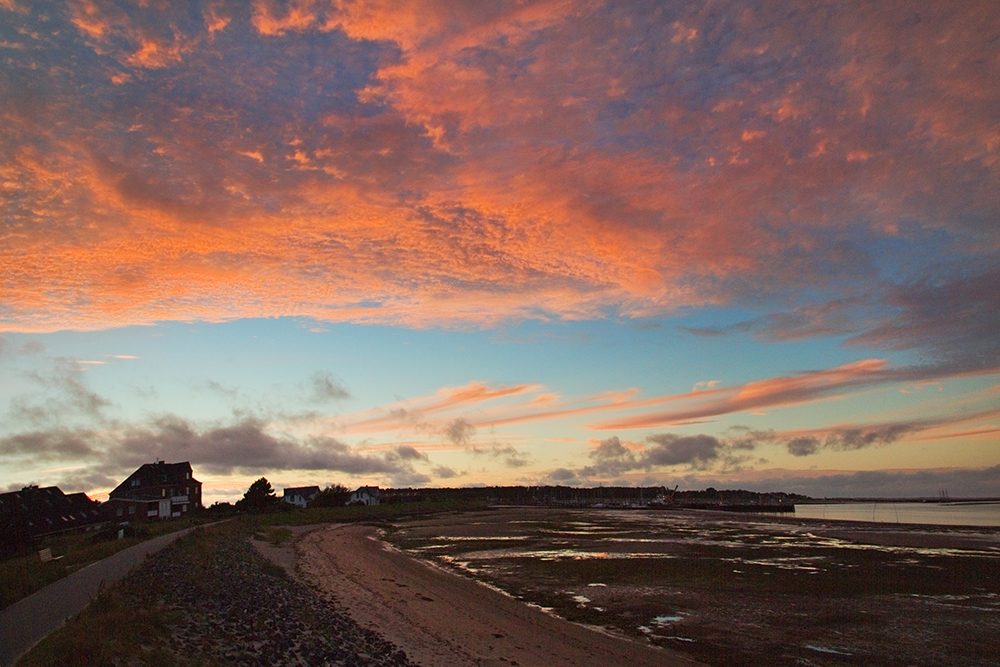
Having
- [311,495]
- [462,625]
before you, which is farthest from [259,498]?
[462,625]

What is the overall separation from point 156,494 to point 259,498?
55.6 feet

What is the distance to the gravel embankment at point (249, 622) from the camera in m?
13.9

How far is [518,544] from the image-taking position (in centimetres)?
5475

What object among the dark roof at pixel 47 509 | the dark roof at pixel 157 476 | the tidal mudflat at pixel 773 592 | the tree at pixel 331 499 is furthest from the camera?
the tree at pixel 331 499

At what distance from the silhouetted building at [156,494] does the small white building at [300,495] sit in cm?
4200

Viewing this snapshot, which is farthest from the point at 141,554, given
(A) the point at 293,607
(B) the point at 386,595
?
(A) the point at 293,607

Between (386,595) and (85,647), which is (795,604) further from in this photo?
(85,647)

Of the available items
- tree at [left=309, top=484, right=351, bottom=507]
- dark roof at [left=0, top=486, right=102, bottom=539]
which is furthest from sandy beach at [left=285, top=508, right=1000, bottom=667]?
tree at [left=309, top=484, right=351, bottom=507]

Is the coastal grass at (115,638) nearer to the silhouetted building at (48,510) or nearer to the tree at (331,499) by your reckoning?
the silhouetted building at (48,510)

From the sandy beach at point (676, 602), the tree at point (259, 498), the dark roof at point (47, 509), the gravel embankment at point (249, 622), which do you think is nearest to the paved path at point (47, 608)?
the gravel embankment at point (249, 622)

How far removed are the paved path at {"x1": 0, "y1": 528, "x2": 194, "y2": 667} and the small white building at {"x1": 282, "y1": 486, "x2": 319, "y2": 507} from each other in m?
134

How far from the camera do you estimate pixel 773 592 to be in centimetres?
2823

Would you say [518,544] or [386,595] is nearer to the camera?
[386,595]

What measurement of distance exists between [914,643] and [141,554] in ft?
114
